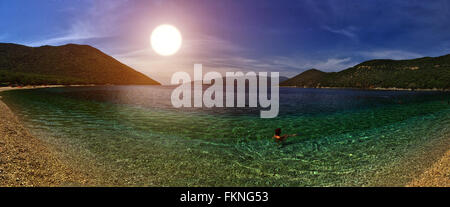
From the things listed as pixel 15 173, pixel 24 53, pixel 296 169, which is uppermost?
pixel 24 53

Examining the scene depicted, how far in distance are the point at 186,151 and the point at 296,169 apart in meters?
6.92

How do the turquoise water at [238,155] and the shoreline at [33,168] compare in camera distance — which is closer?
the shoreline at [33,168]

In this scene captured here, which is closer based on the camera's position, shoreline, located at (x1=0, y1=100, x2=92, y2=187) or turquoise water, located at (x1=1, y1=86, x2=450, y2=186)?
shoreline, located at (x1=0, y1=100, x2=92, y2=187)

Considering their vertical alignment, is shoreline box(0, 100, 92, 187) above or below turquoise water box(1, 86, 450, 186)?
above

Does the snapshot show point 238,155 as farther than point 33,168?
Yes

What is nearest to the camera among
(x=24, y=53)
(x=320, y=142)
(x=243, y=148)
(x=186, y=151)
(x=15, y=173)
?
Answer: (x=15, y=173)

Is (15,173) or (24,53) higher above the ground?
(24,53)

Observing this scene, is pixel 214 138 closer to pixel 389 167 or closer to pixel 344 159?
pixel 344 159

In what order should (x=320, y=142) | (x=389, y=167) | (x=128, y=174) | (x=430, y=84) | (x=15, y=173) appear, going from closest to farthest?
(x=15, y=173) → (x=128, y=174) → (x=389, y=167) → (x=320, y=142) → (x=430, y=84)

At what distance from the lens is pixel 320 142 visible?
1438 centimetres

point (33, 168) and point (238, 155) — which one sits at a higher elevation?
point (33, 168)

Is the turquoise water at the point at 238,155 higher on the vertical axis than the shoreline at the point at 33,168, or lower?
lower

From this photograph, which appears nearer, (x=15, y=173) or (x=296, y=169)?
(x=15, y=173)

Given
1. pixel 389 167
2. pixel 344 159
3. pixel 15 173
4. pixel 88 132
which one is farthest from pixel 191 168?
pixel 88 132
